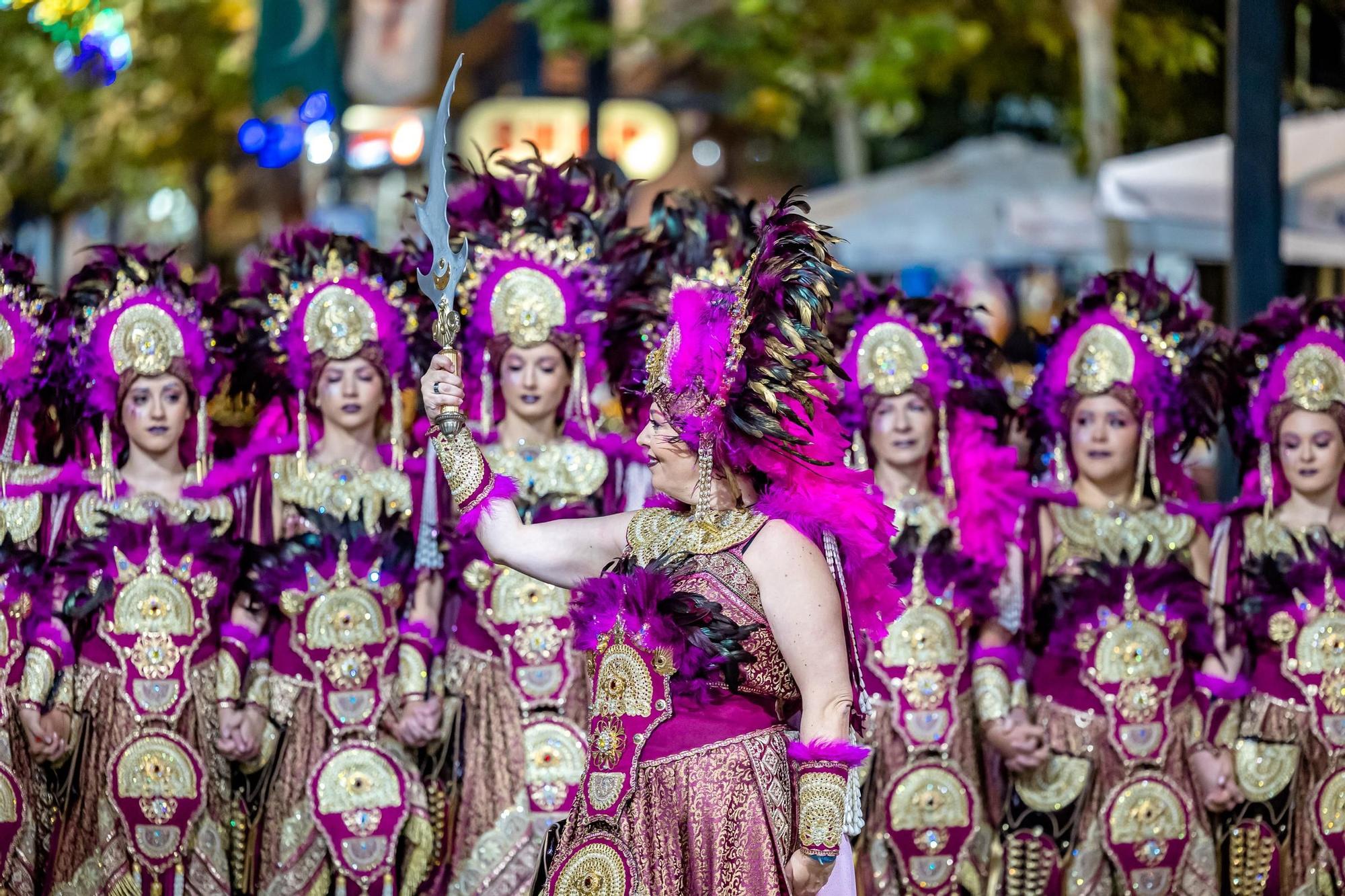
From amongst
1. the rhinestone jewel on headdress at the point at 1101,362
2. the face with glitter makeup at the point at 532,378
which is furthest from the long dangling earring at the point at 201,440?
Result: the rhinestone jewel on headdress at the point at 1101,362

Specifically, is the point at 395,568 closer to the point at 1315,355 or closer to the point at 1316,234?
the point at 1315,355

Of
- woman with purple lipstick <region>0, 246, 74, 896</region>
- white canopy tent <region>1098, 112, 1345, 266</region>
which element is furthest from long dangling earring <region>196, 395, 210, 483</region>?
white canopy tent <region>1098, 112, 1345, 266</region>

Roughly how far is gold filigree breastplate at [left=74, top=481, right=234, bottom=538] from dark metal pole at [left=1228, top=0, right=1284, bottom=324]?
14.9 feet

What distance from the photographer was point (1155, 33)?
13.0m

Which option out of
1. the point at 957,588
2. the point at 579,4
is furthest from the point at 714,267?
the point at 579,4

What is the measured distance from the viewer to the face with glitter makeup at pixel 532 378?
708cm

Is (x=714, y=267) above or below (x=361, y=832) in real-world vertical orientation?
above

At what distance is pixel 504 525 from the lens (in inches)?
191

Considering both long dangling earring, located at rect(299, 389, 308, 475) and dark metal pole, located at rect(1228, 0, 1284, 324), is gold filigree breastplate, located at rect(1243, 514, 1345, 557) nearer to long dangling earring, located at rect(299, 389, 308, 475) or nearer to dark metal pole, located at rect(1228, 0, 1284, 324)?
dark metal pole, located at rect(1228, 0, 1284, 324)

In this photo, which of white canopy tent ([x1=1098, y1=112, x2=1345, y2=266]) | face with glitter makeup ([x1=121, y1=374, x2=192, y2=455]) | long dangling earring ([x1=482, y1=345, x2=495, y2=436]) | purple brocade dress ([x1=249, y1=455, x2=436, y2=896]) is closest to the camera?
purple brocade dress ([x1=249, y1=455, x2=436, y2=896])

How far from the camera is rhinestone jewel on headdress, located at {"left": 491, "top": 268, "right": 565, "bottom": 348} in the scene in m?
7.11

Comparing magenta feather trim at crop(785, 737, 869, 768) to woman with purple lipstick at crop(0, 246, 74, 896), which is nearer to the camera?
magenta feather trim at crop(785, 737, 869, 768)

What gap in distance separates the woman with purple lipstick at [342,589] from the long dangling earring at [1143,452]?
264cm

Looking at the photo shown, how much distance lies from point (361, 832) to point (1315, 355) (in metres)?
3.88
